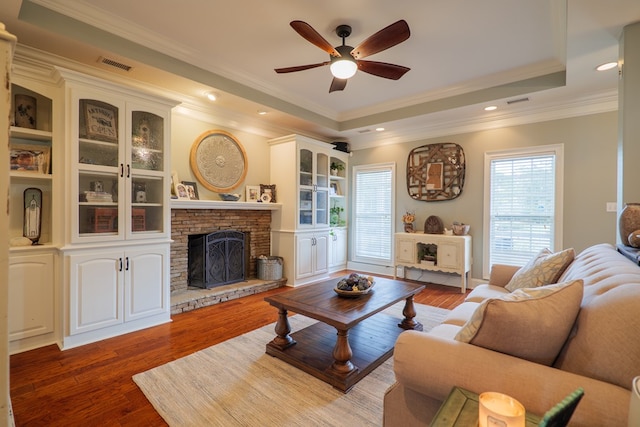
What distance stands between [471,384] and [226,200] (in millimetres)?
3664

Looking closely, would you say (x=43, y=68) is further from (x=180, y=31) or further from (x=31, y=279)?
(x=31, y=279)

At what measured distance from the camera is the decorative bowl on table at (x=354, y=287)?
249 cm

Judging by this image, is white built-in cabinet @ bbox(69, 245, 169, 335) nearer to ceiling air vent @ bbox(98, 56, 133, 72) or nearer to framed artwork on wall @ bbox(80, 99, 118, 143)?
framed artwork on wall @ bbox(80, 99, 118, 143)

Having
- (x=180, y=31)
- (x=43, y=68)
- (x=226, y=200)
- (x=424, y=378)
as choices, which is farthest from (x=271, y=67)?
(x=424, y=378)

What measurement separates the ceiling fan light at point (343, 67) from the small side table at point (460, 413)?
2.54 metres

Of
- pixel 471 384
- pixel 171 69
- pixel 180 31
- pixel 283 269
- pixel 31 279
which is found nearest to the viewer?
→ pixel 471 384

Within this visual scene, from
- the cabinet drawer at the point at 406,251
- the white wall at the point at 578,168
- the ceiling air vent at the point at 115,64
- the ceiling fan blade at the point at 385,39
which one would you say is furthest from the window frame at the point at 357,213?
the ceiling air vent at the point at 115,64

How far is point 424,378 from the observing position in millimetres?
1144

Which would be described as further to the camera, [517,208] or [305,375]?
[517,208]

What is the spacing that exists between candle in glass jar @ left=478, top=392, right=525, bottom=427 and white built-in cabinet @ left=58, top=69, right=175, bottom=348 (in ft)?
10.2

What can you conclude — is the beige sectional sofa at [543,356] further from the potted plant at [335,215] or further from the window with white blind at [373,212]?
the potted plant at [335,215]

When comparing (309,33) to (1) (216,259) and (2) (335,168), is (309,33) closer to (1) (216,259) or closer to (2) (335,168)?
(1) (216,259)

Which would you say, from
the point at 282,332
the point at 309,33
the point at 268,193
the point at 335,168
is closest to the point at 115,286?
the point at 282,332

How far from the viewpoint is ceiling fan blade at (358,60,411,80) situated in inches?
107
